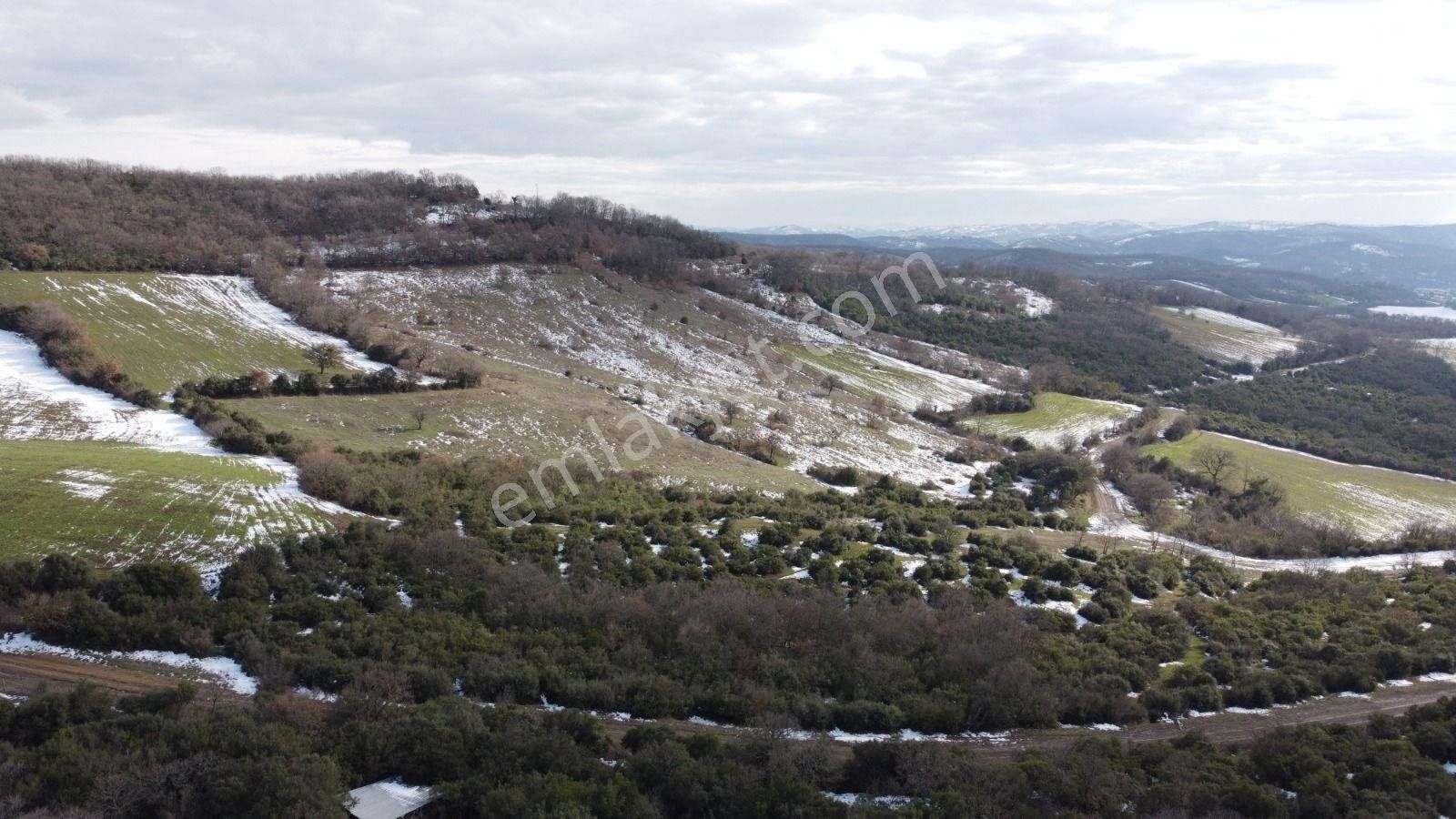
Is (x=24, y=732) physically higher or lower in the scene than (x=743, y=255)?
lower

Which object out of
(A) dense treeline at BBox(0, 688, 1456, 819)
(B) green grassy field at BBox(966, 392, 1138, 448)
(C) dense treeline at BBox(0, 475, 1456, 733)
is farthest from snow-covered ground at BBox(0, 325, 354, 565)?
(B) green grassy field at BBox(966, 392, 1138, 448)

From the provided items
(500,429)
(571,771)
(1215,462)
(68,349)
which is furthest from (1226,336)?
(68,349)

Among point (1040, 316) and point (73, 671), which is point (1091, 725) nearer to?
point (73, 671)

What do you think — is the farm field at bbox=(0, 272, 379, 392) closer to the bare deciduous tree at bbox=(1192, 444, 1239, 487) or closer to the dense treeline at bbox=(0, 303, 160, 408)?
the dense treeline at bbox=(0, 303, 160, 408)

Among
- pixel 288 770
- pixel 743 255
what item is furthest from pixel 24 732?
pixel 743 255

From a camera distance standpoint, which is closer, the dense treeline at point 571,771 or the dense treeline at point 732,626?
the dense treeline at point 571,771

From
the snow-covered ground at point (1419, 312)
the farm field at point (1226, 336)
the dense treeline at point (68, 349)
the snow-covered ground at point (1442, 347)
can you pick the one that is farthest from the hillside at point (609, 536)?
the snow-covered ground at point (1419, 312)

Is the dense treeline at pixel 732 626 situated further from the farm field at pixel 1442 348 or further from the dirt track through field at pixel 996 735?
the farm field at pixel 1442 348
